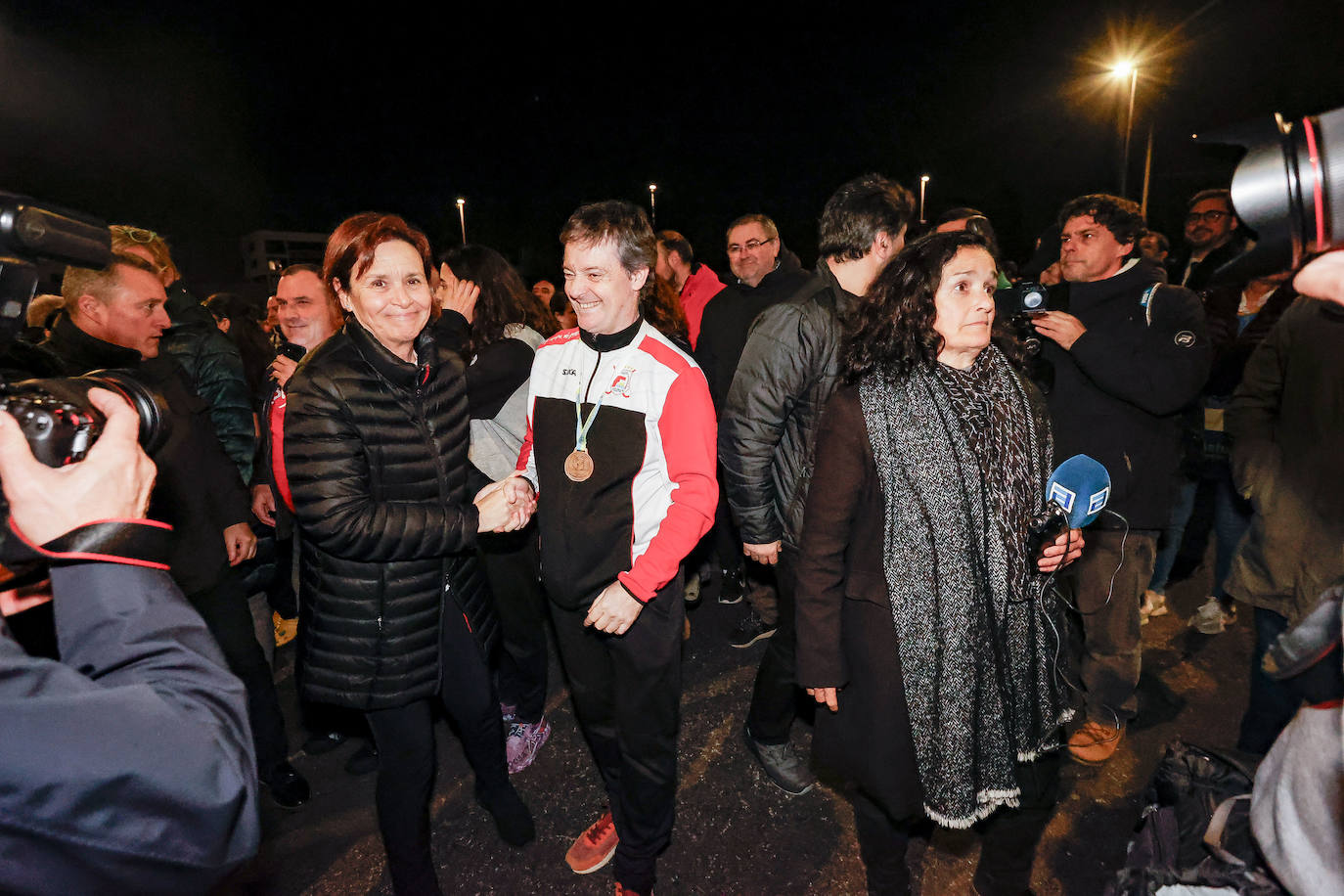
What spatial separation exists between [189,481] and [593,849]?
→ 2.26 metres

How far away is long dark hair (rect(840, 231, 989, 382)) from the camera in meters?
1.92

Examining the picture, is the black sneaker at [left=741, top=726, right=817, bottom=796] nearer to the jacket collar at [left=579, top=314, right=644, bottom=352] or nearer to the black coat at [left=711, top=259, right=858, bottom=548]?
the black coat at [left=711, top=259, right=858, bottom=548]

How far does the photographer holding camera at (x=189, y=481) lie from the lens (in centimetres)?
250

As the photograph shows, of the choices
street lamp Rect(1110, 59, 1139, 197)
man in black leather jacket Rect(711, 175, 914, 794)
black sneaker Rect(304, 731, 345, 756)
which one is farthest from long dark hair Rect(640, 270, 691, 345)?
street lamp Rect(1110, 59, 1139, 197)

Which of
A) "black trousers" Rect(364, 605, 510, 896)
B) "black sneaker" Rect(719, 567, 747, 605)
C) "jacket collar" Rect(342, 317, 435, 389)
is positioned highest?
"jacket collar" Rect(342, 317, 435, 389)

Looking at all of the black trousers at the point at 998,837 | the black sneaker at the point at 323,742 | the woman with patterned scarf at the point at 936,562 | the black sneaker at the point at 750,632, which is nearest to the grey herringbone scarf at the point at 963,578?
the woman with patterned scarf at the point at 936,562

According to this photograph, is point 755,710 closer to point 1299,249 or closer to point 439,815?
point 439,815

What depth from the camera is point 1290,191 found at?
99 centimetres

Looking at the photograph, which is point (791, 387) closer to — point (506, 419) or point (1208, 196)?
point (506, 419)

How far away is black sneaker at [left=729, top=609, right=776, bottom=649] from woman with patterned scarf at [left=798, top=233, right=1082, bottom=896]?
216 centimetres

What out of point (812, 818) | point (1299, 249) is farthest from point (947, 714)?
point (1299, 249)

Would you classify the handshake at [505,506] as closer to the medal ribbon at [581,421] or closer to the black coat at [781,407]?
the medal ribbon at [581,421]

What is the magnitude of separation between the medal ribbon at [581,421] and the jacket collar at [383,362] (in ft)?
1.70

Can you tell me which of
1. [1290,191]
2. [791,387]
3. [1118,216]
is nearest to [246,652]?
[791,387]
